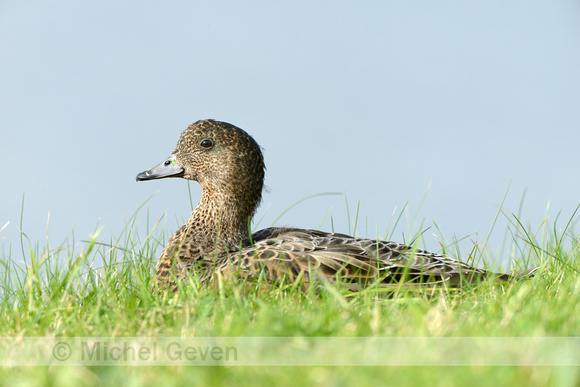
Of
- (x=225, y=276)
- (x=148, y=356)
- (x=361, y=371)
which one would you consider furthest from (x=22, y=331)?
(x=361, y=371)

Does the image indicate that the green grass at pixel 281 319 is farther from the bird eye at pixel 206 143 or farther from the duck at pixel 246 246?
the bird eye at pixel 206 143

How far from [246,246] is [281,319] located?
2285 millimetres

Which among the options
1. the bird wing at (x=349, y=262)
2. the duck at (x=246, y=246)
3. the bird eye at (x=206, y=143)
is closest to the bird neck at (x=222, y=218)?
the duck at (x=246, y=246)

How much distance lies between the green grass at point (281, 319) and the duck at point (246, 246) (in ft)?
0.52

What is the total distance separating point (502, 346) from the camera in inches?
105

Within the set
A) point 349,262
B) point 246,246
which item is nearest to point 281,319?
point 349,262

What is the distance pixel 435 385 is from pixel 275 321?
0.90 m

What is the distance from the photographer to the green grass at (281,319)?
2404 millimetres

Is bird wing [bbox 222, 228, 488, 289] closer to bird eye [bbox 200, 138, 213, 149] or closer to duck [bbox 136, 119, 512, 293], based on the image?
duck [bbox 136, 119, 512, 293]

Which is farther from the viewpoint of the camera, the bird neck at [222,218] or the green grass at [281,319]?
the bird neck at [222,218]

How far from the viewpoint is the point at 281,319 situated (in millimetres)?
3055

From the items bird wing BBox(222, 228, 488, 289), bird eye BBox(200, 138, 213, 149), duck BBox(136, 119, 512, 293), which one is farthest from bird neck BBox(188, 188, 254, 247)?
bird wing BBox(222, 228, 488, 289)

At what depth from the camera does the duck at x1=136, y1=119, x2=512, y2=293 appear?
4.29 metres

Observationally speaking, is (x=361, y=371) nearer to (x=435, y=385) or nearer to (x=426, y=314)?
(x=435, y=385)
